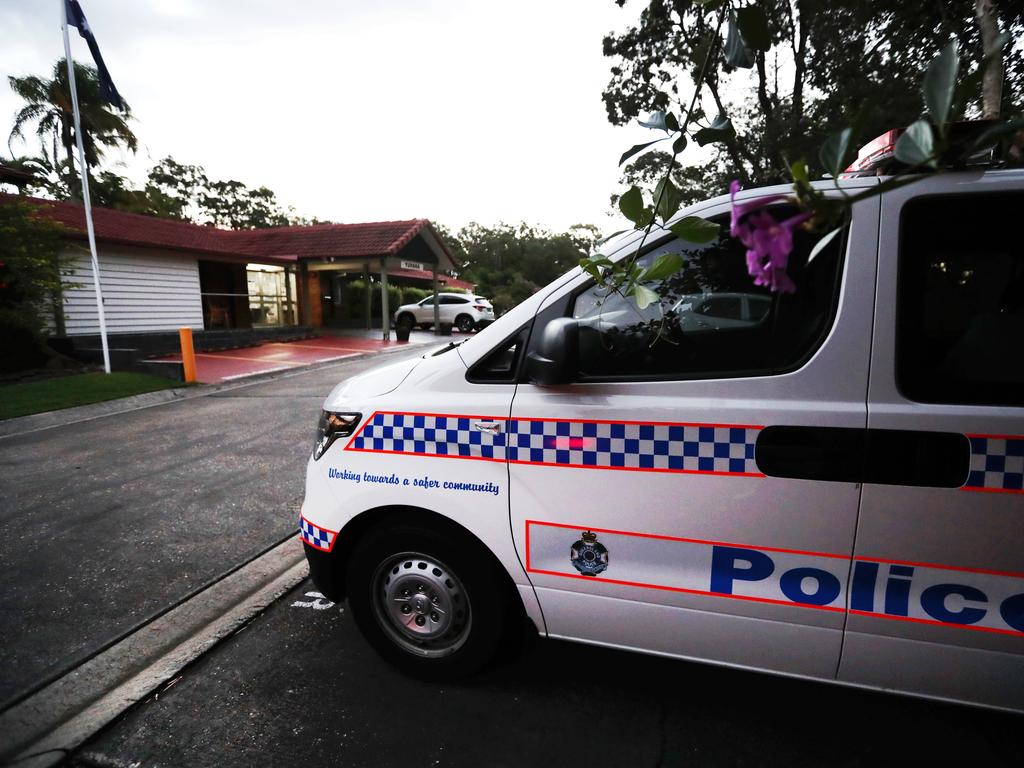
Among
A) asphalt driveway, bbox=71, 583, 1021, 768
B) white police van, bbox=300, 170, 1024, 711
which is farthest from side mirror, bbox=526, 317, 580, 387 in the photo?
asphalt driveway, bbox=71, 583, 1021, 768

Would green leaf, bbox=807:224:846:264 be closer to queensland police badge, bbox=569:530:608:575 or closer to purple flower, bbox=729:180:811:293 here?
purple flower, bbox=729:180:811:293

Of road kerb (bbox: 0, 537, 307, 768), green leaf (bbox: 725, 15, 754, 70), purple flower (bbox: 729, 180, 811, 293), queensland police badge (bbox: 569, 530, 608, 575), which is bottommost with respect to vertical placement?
road kerb (bbox: 0, 537, 307, 768)

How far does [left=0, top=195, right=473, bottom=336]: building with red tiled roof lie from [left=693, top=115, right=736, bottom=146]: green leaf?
45.4ft

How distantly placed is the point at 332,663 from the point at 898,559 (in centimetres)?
225

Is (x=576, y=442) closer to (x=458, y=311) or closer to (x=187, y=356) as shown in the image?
(x=187, y=356)

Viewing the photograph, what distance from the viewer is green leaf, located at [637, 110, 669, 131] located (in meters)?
1.50

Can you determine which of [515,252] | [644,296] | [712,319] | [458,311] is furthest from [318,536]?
[515,252]

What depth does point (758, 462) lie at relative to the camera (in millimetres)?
1714

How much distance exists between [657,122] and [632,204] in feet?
0.76

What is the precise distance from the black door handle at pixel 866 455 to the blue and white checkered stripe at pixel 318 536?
1.71m

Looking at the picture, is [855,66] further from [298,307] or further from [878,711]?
[298,307]

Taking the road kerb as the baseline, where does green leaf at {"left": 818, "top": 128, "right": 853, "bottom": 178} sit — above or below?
above

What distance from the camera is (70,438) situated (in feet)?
21.5

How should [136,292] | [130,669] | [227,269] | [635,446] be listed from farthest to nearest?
[227,269]
[136,292]
[130,669]
[635,446]
